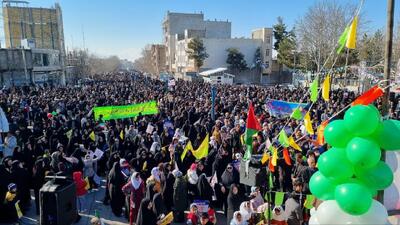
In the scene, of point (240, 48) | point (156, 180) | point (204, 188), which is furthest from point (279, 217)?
point (240, 48)

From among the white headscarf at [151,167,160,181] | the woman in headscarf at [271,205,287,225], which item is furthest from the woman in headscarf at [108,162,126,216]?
the woman in headscarf at [271,205,287,225]

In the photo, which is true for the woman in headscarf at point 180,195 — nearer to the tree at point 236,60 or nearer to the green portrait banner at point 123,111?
the green portrait banner at point 123,111

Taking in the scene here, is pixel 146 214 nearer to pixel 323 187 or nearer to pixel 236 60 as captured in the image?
pixel 323 187

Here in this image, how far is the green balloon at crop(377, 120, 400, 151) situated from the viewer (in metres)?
3.64

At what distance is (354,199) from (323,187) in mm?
481

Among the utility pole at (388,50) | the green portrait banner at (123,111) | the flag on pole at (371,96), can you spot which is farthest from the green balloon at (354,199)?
the green portrait banner at (123,111)

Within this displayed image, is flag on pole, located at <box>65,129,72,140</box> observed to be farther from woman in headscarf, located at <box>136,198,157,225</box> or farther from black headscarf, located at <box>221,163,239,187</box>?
woman in headscarf, located at <box>136,198,157,225</box>

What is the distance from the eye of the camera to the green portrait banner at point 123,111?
14555 millimetres

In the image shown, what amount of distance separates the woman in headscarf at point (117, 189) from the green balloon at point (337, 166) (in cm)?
547

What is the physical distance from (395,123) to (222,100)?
669 inches

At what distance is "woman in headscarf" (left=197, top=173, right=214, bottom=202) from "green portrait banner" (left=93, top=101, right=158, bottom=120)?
7.40 m

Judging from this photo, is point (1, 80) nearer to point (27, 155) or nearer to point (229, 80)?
point (229, 80)

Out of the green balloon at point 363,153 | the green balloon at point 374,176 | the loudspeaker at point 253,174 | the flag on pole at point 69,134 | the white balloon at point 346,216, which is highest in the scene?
the green balloon at point 363,153

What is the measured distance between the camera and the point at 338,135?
3.70 metres
